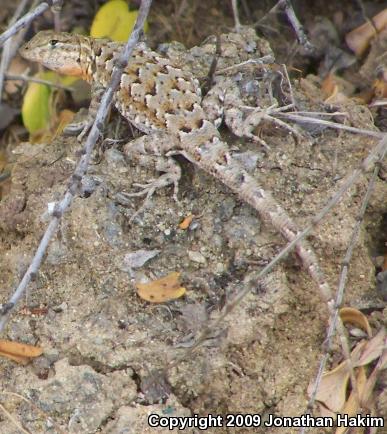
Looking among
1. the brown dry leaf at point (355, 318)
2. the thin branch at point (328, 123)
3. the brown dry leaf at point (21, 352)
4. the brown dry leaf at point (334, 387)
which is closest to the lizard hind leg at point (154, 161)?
the thin branch at point (328, 123)

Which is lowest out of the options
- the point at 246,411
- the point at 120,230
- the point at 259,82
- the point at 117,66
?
the point at 246,411

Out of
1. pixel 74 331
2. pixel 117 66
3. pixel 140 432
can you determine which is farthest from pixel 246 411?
pixel 117 66

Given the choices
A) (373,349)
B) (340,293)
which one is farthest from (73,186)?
(373,349)

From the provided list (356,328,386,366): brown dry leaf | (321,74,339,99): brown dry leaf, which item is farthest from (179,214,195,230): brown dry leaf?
(321,74,339,99): brown dry leaf

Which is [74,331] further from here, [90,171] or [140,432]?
[90,171]

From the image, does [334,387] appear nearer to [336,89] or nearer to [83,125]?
[336,89]

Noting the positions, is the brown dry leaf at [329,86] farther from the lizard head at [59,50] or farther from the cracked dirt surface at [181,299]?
the lizard head at [59,50]

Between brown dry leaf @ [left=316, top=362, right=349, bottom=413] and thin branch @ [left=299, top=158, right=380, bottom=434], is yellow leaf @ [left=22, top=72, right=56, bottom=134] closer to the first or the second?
thin branch @ [left=299, top=158, right=380, bottom=434]
